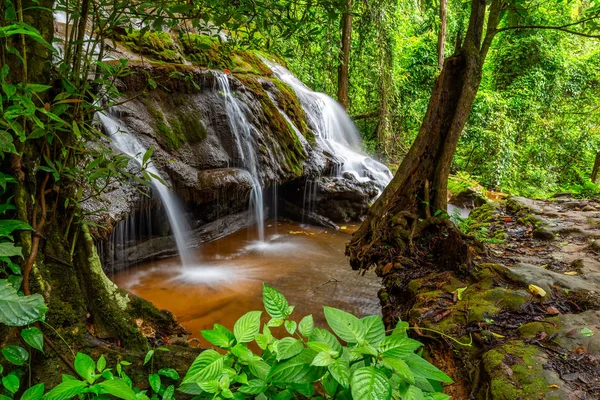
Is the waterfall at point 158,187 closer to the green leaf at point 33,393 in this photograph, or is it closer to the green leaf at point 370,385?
the green leaf at point 33,393

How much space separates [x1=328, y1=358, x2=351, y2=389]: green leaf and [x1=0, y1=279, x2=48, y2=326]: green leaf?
3.36 feet

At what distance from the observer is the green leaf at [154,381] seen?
157 centimetres

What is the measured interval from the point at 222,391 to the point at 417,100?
505 inches

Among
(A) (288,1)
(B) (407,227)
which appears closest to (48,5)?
(A) (288,1)

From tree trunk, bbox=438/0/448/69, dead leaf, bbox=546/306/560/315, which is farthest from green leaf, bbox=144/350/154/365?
tree trunk, bbox=438/0/448/69

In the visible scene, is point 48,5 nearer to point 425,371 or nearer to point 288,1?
point 288,1

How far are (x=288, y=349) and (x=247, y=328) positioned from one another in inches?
12.1

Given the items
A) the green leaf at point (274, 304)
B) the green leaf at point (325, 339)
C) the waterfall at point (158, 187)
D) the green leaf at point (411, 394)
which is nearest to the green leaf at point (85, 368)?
the green leaf at point (274, 304)

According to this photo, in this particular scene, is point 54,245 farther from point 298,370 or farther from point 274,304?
point 298,370

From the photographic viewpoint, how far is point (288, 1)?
245 centimetres

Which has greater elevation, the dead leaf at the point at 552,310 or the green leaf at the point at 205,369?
the green leaf at the point at 205,369

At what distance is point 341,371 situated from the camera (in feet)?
3.51

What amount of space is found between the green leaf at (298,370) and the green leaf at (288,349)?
2cm

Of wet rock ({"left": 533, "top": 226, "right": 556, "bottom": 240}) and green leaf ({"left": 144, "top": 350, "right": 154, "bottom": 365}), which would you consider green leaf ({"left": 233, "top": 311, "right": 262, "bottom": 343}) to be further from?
wet rock ({"left": 533, "top": 226, "right": 556, "bottom": 240})
